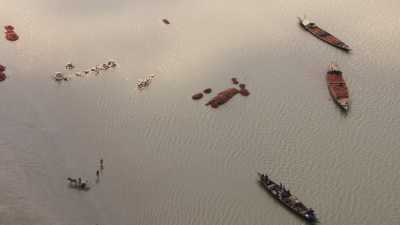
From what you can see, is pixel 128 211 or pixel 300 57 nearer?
pixel 128 211

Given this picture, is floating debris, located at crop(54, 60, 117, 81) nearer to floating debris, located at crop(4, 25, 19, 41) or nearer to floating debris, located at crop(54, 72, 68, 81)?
floating debris, located at crop(54, 72, 68, 81)

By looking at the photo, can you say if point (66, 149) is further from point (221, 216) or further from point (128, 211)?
point (221, 216)

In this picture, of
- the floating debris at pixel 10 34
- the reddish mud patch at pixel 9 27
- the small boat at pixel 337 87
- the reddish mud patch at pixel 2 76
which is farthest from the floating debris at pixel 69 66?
the small boat at pixel 337 87

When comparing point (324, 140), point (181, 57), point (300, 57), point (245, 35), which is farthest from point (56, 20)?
point (324, 140)

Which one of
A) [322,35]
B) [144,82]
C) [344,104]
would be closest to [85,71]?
[144,82]

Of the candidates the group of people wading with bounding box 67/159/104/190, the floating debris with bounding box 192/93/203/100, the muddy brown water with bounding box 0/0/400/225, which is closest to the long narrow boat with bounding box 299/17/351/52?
the muddy brown water with bounding box 0/0/400/225

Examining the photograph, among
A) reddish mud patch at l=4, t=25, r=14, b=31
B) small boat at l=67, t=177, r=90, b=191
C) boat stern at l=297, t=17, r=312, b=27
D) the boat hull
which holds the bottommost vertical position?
small boat at l=67, t=177, r=90, b=191

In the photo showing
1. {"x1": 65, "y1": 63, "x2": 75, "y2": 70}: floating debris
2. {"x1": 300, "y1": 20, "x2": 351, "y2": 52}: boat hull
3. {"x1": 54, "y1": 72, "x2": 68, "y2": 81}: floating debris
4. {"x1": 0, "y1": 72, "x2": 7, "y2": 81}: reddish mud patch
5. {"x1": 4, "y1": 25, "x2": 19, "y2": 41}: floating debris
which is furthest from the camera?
{"x1": 4, "y1": 25, "x2": 19, "y2": 41}: floating debris
